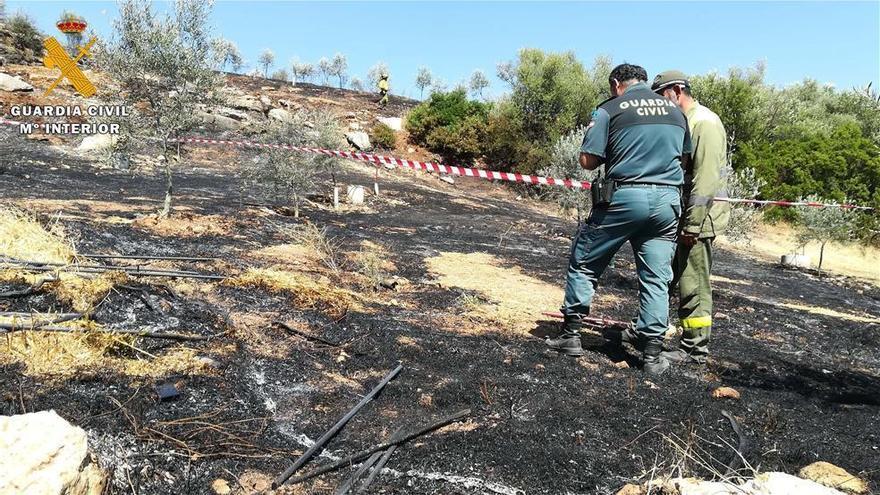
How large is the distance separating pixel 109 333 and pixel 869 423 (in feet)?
14.5

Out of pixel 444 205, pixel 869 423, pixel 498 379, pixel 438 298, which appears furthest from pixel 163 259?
pixel 444 205

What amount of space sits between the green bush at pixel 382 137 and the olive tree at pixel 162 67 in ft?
49.7

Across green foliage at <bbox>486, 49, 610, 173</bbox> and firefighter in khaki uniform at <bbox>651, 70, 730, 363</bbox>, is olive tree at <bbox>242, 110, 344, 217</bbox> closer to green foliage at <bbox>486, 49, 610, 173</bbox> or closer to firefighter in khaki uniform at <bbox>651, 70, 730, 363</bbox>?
firefighter in khaki uniform at <bbox>651, 70, 730, 363</bbox>

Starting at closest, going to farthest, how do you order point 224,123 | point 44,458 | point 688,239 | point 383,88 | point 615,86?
1. point 44,458
2. point 615,86
3. point 688,239
4. point 224,123
5. point 383,88

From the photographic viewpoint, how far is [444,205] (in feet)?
53.0

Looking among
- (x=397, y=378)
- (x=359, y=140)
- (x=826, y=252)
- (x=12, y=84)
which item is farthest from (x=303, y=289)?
(x=12, y=84)

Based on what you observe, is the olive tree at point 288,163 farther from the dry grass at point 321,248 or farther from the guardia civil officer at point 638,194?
the guardia civil officer at point 638,194

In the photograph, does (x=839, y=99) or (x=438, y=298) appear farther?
(x=839, y=99)

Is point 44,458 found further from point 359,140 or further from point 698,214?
point 359,140

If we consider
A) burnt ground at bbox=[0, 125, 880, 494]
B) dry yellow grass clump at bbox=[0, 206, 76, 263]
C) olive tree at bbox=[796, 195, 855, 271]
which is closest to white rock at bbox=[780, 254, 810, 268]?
olive tree at bbox=[796, 195, 855, 271]

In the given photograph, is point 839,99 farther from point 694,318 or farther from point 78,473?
point 78,473

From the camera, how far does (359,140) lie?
22.8 meters

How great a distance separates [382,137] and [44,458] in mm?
22608

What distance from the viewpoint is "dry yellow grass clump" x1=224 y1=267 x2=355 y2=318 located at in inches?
177
